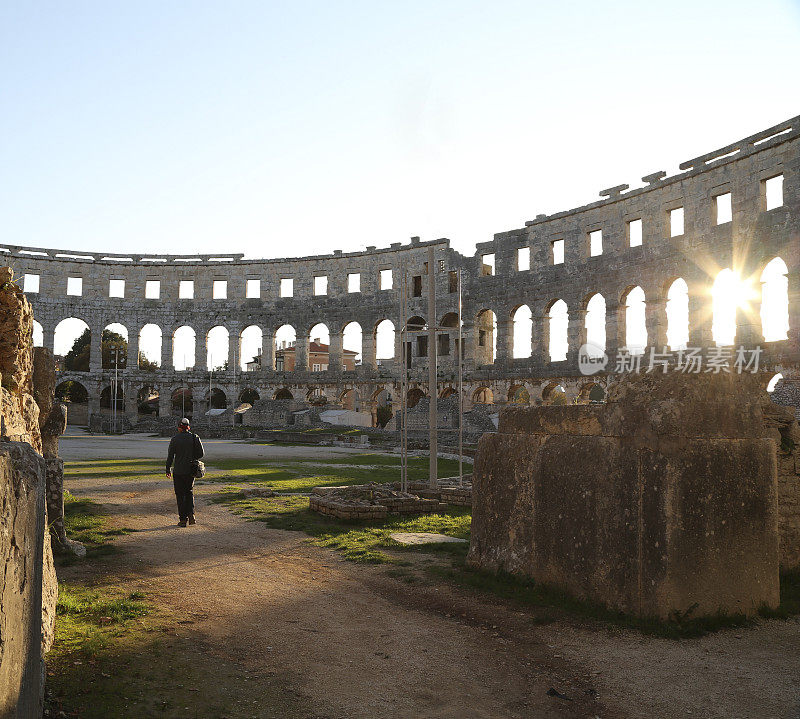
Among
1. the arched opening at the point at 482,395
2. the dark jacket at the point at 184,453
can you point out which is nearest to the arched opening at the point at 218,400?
the arched opening at the point at 482,395

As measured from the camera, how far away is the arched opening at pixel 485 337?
1447 inches

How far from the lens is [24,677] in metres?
2.45

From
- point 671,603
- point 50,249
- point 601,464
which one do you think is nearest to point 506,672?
point 671,603

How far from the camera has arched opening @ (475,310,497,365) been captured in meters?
36.8

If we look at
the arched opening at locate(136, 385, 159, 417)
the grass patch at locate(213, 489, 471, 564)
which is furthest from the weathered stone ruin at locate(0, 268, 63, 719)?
the arched opening at locate(136, 385, 159, 417)

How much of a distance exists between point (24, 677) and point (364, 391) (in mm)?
37593

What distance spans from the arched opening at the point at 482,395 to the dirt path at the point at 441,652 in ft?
98.1

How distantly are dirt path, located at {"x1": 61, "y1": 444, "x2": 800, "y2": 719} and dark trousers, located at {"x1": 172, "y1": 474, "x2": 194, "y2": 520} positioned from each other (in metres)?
1.98

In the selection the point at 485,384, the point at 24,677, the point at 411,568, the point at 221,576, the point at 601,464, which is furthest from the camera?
the point at 485,384

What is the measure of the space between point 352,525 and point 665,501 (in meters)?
4.71

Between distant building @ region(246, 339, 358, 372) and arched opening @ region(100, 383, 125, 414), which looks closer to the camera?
arched opening @ region(100, 383, 125, 414)

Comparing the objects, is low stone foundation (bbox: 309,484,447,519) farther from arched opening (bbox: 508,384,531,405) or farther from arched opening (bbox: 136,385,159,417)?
arched opening (bbox: 136,385,159,417)

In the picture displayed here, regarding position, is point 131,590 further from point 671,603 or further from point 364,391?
point 364,391

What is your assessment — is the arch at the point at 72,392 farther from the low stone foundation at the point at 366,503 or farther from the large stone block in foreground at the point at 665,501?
the large stone block in foreground at the point at 665,501
